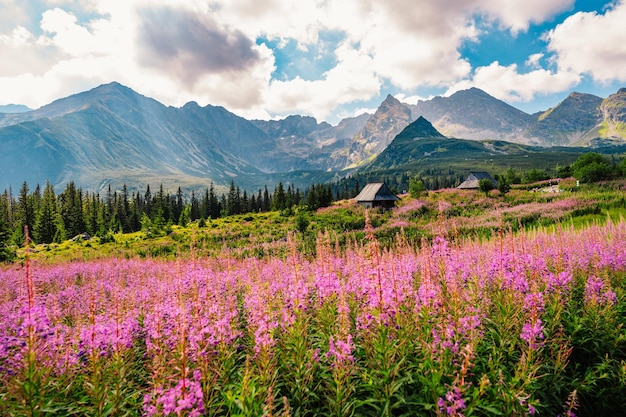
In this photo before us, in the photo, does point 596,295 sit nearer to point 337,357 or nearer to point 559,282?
point 559,282

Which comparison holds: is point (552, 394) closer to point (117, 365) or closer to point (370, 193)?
point (117, 365)

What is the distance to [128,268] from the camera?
15969mm

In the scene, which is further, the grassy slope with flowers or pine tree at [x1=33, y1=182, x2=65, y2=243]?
pine tree at [x1=33, y1=182, x2=65, y2=243]

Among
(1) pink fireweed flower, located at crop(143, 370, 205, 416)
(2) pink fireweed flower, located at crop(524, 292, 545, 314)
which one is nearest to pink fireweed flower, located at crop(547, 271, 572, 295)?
(2) pink fireweed flower, located at crop(524, 292, 545, 314)

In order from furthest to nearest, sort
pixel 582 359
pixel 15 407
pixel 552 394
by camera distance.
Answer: pixel 582 359
pixel 552 394
pixel 15 407

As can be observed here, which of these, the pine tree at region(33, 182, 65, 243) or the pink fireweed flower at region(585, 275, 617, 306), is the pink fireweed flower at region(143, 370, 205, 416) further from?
the pine tree at region(33, 182, 65, 243)

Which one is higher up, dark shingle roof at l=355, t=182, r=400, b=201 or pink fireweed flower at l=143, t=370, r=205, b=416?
dark shingle roof at l=355, t=182, r=400, b=201

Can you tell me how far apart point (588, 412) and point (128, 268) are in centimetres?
1778

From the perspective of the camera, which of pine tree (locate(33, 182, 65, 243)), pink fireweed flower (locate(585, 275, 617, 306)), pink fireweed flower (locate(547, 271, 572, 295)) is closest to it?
pink fireweed flower (locate(585, 275, 617, 306))

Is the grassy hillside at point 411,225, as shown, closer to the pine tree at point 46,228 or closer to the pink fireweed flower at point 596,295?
the pink fireweed flower at point 596,295

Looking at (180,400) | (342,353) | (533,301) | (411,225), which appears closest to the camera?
(180,400)

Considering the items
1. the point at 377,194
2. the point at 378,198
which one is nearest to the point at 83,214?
the point at 377,194

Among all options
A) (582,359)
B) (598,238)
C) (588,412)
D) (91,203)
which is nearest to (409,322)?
(588,412)

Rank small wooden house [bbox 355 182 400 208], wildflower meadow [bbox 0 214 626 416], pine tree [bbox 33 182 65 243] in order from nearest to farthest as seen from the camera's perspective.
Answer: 1. wildflower meadow [bbox 0 214 626 416]
2. small wooden house [bbox 355 182 400 208]
3. pine tree [bbox 33 182 65 243]
